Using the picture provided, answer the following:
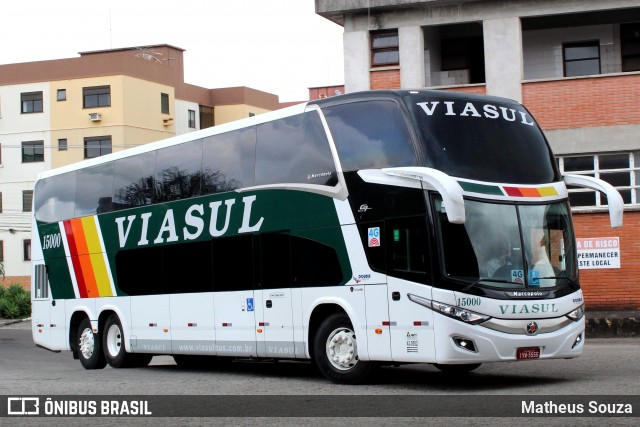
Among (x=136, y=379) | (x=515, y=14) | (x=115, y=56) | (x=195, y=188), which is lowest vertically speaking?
(x=136, y=379)

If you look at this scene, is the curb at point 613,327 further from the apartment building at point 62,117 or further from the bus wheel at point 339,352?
the apartment building at point 62,117

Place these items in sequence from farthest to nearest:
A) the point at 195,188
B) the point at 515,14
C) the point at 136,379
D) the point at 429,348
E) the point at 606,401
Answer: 1. the point at 515,14
2. the point at 195,188
3. the point at 136,379
4. the point at 429,348
5. the point at 606,401

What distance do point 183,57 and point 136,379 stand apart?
59.7m

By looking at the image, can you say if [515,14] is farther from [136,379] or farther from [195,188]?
[136,379]

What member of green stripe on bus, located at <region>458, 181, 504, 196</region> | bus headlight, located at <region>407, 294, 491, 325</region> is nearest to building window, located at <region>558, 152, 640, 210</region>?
green stripe on bus, located at <region>458, 181, 504, 196</region>

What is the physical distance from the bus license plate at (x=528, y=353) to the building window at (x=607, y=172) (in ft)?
44.5

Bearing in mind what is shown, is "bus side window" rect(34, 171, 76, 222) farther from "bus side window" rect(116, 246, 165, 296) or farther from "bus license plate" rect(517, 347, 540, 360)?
"bus license plate" rect(517, 347, 540, 360)

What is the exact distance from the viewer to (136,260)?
20.1 meters

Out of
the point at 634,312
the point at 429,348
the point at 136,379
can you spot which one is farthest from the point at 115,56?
the point at 429,348

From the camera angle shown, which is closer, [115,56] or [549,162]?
[549,162]

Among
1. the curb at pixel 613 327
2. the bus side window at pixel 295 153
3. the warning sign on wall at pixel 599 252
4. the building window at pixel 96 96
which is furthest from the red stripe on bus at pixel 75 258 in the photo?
the building window at pixel 96 96

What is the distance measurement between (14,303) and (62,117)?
2279cm

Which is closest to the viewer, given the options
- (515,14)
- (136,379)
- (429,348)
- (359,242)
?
(429,348)

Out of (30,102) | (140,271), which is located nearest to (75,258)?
(140,271)
